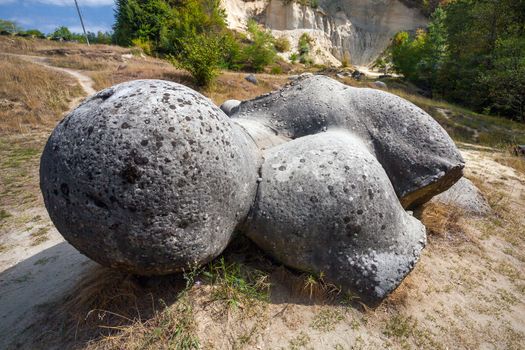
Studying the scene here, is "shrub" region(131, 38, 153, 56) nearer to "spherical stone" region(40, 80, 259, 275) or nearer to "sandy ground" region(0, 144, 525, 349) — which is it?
"sandy ground" region(0, 144, 525, 349)

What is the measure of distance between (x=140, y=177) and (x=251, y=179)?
0.83m

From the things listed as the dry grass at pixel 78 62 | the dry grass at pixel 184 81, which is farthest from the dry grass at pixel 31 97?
the dry grass at pixel 78 62

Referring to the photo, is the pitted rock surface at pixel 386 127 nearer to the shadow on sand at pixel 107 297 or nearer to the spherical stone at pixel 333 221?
the spherical stone at pixel 333 221

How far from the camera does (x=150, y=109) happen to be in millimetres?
1736

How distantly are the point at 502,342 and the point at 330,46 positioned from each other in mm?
39997

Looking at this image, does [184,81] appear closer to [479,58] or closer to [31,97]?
[31,97]

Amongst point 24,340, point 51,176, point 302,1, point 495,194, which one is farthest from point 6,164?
point 302,1

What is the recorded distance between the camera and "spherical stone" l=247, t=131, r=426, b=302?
2.21 m

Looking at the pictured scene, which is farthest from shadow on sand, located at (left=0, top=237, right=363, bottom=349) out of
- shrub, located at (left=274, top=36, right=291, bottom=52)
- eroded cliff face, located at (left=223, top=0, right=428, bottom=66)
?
eroded cliff face, located at (left=223, top=0, right=428, bottom=66)

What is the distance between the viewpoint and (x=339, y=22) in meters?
39.0

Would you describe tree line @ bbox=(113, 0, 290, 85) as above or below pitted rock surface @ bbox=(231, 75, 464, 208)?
above

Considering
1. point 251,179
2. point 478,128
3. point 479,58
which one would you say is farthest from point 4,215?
point 479,58

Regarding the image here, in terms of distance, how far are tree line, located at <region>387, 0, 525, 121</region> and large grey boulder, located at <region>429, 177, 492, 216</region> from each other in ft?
37.3

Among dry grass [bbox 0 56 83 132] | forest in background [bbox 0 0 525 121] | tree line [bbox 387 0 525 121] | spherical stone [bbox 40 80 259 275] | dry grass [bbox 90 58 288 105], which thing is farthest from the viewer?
tree line [bbox 387 0 525 121]
